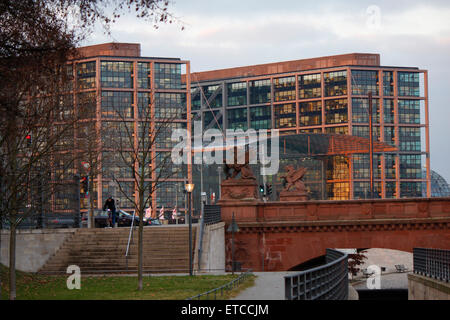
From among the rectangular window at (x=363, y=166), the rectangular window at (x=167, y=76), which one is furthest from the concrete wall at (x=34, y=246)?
the rectangular window at (x=363, y=166)

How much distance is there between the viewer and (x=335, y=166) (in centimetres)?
12156

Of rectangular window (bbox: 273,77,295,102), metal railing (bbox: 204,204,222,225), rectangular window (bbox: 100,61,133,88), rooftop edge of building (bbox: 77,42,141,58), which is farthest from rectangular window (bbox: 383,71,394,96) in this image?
metal railing (bbox: 204,204,222,225)

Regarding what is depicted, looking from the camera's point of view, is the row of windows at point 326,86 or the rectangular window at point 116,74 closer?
the rectangular window at point 116,74

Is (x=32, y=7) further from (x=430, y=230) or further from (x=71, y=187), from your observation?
(x=430, y=230)

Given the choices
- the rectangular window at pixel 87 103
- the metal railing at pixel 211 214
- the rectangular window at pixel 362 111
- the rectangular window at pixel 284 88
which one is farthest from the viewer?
the rectangular window at pixel 284 88

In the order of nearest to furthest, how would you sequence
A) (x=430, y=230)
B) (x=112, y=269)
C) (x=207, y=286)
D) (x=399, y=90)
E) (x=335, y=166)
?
(x=207, y=286) → (x=112, y=269) → (x=430, y=230) → (x=335, y=166) → (x=399, y=90)

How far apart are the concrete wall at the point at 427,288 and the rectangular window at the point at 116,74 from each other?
92.9 m

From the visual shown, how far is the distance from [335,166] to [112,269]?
3866 inches

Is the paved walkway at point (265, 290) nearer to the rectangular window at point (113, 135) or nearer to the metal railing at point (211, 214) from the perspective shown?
the rectangular window at point (113, 135)

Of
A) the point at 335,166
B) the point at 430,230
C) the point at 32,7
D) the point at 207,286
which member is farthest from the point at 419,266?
the point at 335,166

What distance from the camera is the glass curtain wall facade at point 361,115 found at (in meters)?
125

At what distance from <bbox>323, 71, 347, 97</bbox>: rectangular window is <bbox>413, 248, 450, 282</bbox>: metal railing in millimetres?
102560

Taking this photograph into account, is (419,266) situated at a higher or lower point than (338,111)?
lower

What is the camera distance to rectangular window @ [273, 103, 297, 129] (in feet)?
438
